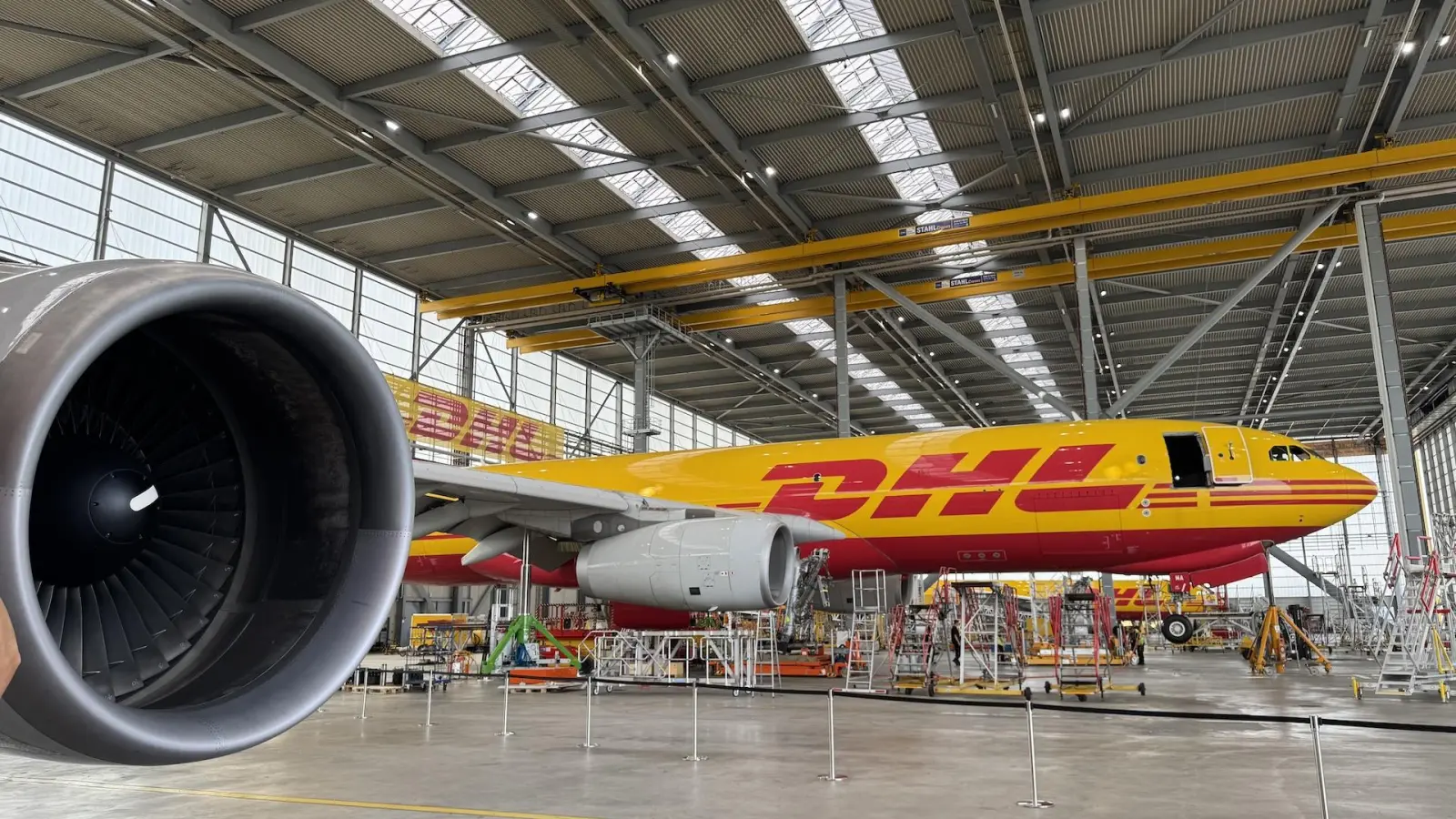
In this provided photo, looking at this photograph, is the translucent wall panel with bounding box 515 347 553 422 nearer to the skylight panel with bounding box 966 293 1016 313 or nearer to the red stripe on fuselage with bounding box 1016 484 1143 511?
the skylight panel with bounding box 966 293 1016 313

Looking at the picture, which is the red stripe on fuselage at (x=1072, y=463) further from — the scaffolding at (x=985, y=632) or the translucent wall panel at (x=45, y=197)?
the translucent wall panel at (x=45, y=197)

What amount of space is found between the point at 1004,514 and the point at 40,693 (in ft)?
41.0

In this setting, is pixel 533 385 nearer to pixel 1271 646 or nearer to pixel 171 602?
pixel 1271 646

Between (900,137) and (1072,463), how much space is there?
287 inches

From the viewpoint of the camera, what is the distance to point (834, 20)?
13.9 metres

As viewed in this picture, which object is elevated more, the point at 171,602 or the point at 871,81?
the point at 871,81

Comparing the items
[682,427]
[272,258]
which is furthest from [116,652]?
[682,427]

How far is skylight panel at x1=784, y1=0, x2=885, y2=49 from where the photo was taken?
44.5 feet

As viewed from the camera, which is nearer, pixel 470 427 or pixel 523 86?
pixel 523 86

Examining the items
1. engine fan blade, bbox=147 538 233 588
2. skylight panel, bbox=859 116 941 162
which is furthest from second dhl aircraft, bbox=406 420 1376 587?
engine fan blade, bbox=147 538 233 588

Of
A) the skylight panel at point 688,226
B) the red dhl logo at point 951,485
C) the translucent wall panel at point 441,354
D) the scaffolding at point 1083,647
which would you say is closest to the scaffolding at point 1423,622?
the scaffolding at point 1083,647

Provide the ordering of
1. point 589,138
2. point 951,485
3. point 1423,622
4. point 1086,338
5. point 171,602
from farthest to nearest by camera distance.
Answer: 1. point 1086,338
2. point 589,138
3. point 951,485
4. point 1423,622
5. point 171,602

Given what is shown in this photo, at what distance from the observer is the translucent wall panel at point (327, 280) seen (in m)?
22.2

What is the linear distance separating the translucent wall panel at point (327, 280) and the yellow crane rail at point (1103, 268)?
27.0 ft
